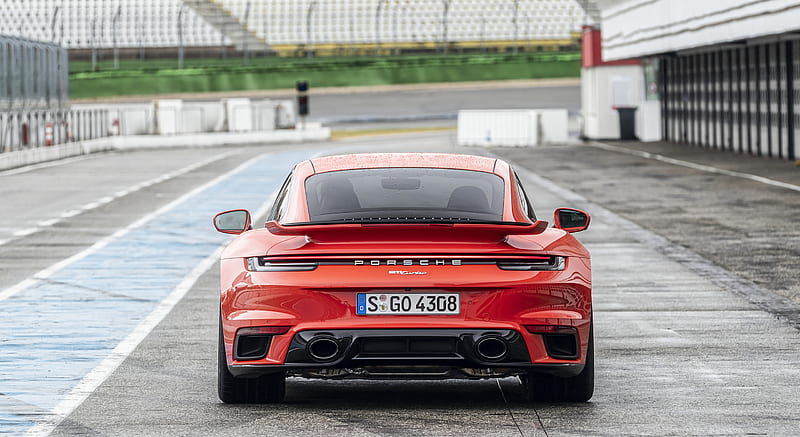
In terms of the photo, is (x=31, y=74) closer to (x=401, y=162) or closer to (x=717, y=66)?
(x=717, y=66)

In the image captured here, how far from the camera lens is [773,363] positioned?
8.93m

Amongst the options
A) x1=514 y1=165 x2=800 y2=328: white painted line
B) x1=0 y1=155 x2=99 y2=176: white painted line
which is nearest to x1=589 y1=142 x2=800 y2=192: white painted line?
x1=514 y1=165 x2=800 y2=328: white painted line

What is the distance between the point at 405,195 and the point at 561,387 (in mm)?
1226

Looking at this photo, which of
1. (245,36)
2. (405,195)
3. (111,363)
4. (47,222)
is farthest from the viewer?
(245,36)

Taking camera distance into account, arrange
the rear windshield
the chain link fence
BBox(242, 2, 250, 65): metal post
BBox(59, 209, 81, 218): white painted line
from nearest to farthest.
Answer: the rear windshield < BBox(59, 209, 81, 218): white painted line < the chain link fence < BBox(242, 2, 250, 65): metal post

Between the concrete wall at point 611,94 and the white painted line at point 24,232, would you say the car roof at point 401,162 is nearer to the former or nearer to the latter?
the white painted line at point 24,232

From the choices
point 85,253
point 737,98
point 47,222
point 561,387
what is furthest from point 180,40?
point 561,387

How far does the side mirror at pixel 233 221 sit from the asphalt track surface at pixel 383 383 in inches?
32.5

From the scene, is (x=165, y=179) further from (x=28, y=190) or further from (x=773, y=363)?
(x=773, y=363)

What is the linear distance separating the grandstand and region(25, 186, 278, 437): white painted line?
6127 cm

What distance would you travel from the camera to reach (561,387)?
301 inches

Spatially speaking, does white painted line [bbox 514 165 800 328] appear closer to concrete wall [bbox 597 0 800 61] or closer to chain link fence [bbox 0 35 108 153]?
concrete wall [bbox 597 0 800 61]

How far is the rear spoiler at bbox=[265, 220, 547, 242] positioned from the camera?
7172 millimetres

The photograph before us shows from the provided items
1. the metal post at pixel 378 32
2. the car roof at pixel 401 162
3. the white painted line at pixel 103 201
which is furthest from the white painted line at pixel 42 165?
the metal post at pixel 378 32
